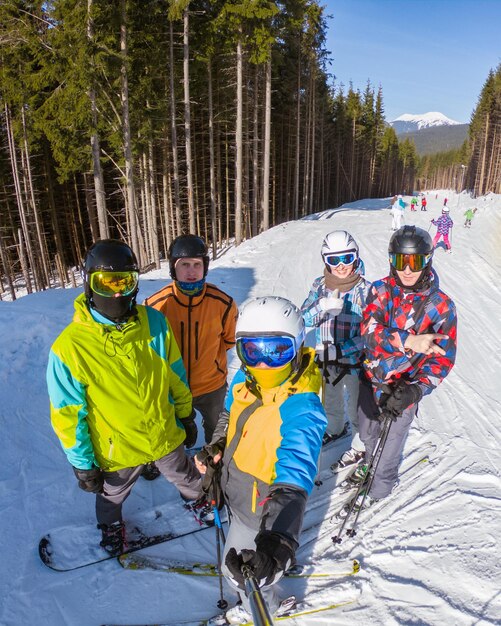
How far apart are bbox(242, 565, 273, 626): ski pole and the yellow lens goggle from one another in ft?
6.24

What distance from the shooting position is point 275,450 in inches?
88.7

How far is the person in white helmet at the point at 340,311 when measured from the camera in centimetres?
374

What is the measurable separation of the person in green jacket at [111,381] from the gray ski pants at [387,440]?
5.81 ft

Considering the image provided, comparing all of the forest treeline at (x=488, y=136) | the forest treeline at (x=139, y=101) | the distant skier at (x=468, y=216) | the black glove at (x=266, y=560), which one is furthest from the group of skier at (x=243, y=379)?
the forest treeline at (x=488, y=136)

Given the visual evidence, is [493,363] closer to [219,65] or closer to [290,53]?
[219,65]

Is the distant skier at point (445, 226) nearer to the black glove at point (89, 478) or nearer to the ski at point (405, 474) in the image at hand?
the ski at point (405, 474)

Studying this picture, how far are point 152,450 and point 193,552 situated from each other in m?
1.06

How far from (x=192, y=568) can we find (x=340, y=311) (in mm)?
2665

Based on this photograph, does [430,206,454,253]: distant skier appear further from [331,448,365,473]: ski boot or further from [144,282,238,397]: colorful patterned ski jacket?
[144,282,238,397]: colorful patterned ski jacket

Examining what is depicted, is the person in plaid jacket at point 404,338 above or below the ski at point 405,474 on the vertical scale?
above

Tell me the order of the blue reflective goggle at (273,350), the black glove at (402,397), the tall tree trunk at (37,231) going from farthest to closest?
the tall tree trunk at (37,231) → the black glove at (402,397) → the blue reflective goggle at (273,350)

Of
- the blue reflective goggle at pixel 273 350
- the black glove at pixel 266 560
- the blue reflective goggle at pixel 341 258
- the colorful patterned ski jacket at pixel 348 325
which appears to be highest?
the blue reflective goggle at pixel 341 258

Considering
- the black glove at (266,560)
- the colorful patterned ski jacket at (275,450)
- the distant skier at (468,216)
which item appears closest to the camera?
the black glove at (266,560)

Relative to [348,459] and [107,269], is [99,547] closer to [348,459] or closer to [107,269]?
[107,269]
